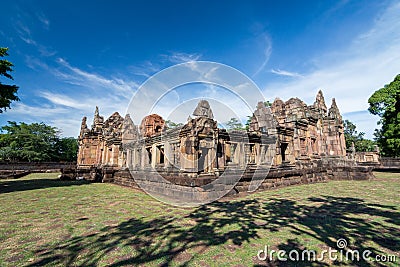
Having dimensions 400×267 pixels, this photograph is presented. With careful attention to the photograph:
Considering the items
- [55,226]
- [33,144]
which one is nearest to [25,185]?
[55,226]

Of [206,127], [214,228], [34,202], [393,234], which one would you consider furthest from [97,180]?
[393,234]

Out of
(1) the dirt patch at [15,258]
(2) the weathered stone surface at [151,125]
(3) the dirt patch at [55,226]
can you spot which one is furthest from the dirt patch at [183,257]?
(2) the weathered stone surface at [151,125]

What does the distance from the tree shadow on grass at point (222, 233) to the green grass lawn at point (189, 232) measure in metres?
0.01

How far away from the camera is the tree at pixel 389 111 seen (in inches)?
867

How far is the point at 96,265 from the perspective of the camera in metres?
2.62

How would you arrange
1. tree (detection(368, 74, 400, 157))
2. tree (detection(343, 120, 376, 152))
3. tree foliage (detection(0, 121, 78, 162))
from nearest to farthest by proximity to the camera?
tree (detection(368, 74, 400, 157)) → tree foliage (detection(0, 121, 78, 162)) → tree (detection(343, 120, 376, 152))

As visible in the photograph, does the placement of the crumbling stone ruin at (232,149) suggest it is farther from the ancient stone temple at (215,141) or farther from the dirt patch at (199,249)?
the dirt patch at (199,249)

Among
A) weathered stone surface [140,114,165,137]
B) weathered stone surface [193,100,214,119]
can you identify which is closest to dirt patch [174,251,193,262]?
weathered stone surface [193,100,214,119]

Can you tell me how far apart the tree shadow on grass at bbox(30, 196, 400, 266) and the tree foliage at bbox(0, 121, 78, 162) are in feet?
138

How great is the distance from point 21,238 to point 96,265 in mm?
2032

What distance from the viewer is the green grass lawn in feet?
9.27

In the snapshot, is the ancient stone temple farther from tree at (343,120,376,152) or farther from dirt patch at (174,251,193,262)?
tree at (343,120,376,152)

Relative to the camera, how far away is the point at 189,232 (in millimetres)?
3801

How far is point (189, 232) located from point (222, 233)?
2.03 feet
